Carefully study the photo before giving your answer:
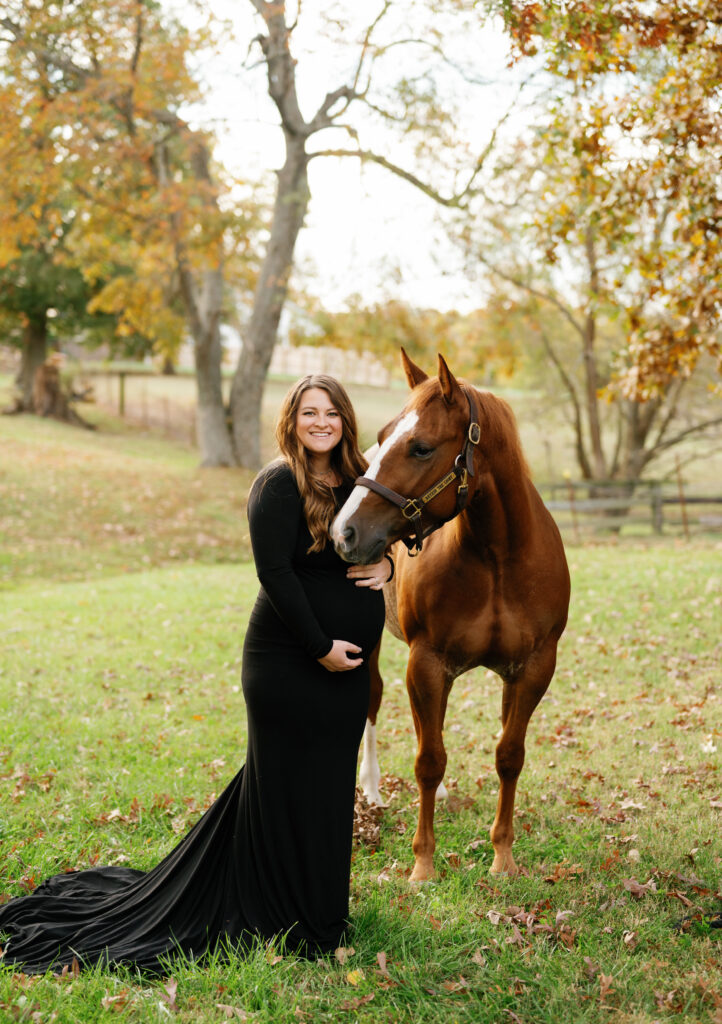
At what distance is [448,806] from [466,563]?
1848 mm

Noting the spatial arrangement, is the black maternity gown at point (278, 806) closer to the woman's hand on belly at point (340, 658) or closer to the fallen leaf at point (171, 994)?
the woman's hand on belly at point (340, 658)

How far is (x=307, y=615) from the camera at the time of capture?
3.22 m

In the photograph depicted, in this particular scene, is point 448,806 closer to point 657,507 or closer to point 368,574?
point 368,574

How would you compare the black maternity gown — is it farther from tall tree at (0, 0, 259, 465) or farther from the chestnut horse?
tall tree at (0, 0, 259, 465)

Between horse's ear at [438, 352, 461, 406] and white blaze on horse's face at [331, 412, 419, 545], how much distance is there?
0.56ft

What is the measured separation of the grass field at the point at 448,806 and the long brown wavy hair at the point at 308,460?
170 centimetres

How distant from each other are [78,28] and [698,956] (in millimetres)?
19361

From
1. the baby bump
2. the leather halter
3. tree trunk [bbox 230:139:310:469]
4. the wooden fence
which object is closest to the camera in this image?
the leather halter

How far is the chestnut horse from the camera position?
3.39 metres

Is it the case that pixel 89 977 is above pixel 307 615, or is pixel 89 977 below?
below

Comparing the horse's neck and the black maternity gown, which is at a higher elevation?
the horse's neck

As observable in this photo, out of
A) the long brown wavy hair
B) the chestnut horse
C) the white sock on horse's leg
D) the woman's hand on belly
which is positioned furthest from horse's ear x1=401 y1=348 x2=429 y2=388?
the white sock on horse's leg

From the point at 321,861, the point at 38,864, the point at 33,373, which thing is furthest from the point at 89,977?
the point at 33,373

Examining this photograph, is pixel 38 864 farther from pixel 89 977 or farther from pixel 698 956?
pixel 698 956
